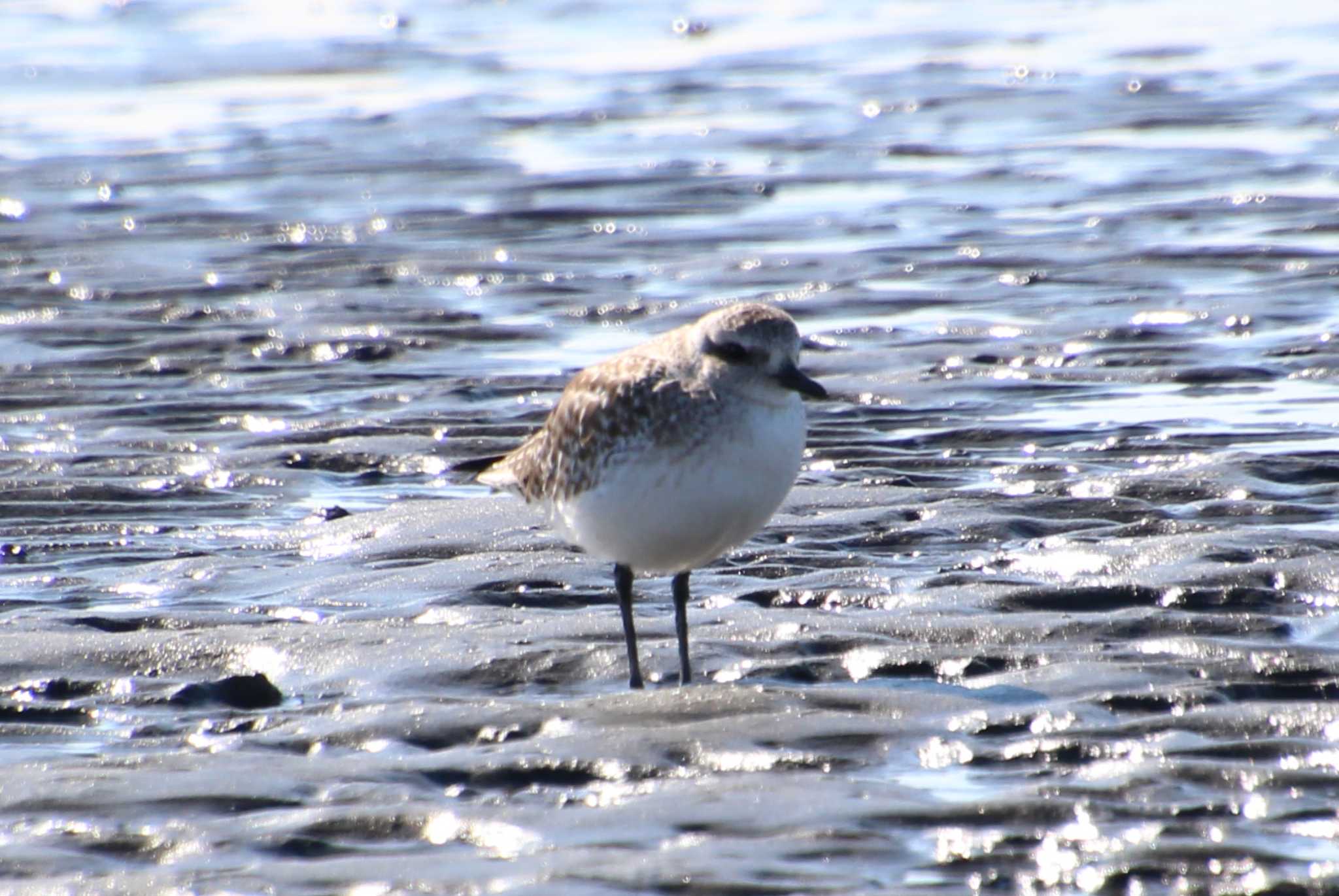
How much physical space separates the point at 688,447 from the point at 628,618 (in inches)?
25.3

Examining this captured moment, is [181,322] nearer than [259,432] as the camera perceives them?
No

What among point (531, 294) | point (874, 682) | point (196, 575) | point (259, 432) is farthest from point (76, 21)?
point (874, 682)

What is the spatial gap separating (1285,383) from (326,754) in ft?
22.2

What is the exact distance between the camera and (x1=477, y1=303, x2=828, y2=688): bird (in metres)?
7.02

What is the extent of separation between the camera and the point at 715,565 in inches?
344

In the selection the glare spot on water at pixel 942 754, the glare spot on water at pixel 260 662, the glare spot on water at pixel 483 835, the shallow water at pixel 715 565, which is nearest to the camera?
the glare spot on water at pixel 483 835

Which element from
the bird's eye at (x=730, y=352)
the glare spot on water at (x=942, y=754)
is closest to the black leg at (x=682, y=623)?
the bird's eye at (x=730, y=352)

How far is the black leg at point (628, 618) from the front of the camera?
7.07 metres

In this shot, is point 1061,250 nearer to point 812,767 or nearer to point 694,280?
point 694,280

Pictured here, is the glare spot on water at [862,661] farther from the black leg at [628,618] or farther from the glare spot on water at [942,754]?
the glare spot on water at [942,754]

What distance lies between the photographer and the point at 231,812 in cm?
577

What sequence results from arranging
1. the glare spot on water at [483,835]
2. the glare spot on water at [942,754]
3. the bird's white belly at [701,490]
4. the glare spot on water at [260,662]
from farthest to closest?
the glare spot on water at [260,662]
the bird's white belly at [701,490]
the glare spot on water at [942,754]
the glare spot on water at [483,835]

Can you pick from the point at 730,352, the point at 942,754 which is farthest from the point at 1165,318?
the point at 942,754

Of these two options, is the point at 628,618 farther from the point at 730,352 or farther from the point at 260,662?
the point at 260,662
